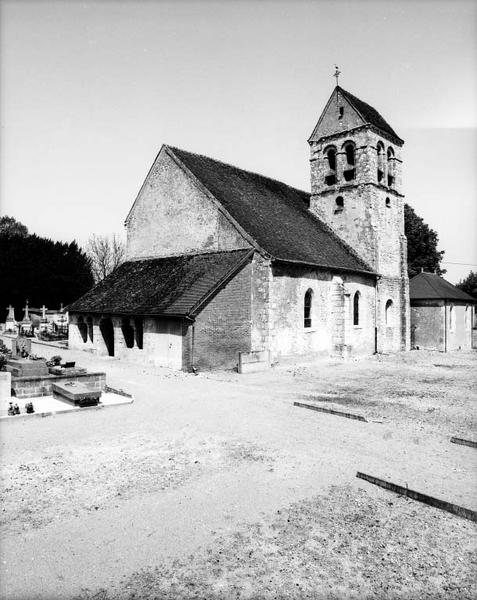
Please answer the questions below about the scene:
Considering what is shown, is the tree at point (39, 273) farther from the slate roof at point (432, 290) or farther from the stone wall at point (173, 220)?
the slate roof at point (432, 290)

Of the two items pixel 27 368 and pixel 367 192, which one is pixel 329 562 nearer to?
pixel 27 368

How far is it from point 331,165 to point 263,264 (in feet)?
44.1

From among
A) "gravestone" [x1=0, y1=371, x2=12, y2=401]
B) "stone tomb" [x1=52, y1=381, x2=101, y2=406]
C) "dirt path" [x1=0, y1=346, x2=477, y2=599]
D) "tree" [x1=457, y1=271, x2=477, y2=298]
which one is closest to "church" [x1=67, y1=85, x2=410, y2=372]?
"stone tomb" [x1=52, y1=381, x2=101, y2=406]

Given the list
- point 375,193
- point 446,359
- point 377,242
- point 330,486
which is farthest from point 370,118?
point 330,486

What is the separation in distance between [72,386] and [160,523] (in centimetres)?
813

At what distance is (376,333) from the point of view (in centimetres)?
2812

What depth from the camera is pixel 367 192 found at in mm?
27438

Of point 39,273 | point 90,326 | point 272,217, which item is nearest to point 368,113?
point 272,217

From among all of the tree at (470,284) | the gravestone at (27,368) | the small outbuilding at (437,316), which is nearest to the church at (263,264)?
the small outbuilding at (437,316)

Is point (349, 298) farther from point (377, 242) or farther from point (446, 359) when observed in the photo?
point (446, 359)

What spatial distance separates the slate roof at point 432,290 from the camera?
32.1 meters

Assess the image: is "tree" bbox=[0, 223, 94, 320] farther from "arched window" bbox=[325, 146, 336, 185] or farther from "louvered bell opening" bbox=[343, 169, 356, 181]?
"louvered bell opening" bbox=[343, 169, 356, 181]

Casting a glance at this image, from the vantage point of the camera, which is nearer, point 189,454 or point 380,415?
point 189,454

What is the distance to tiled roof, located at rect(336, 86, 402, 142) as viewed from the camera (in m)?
28.4
